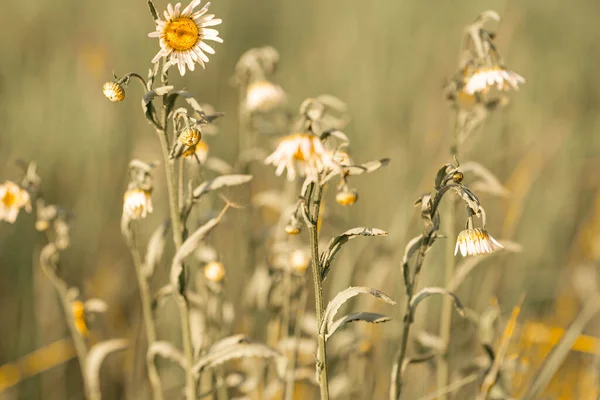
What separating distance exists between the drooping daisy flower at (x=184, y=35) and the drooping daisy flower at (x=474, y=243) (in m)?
0.96

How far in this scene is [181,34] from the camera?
210 centimetres

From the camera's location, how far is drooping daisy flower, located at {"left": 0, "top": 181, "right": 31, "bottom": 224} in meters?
2.60

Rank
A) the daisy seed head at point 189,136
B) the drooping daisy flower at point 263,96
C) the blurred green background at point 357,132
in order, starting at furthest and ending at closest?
the blurred green background at point 357,132 < the drooping daisy flower at point 263,96 < the daisy seed head at point 189,136

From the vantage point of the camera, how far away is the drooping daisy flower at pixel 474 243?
2020mm

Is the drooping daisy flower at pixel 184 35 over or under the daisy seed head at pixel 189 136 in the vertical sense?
over

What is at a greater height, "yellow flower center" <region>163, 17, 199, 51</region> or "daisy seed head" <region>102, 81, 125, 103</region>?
"yellow flower center" <region>163, 17, 199, 51</region>

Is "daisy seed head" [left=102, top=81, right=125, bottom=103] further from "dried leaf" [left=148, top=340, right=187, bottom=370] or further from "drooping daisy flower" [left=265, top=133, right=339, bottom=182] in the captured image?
"dried leaf" [left=148, top=340, right=187, bottom=370]

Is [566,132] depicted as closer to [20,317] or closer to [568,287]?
[568,287]

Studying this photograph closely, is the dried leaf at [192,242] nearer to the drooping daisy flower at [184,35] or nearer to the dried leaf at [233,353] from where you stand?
the dried leaf at [233,353]

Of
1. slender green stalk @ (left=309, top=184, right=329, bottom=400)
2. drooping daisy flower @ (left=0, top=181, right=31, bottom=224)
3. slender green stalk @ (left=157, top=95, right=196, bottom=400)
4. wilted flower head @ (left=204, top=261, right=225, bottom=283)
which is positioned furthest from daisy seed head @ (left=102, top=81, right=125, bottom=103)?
wilted flower head @ (left=204, top=261, right=225, bottom=283)

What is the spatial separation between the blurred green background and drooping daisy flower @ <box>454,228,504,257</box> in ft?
3.60

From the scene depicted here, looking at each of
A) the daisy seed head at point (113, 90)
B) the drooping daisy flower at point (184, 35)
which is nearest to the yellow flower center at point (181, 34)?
the drooping daisy flower at point (184, 35)

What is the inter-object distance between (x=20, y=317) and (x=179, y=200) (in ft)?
6.84

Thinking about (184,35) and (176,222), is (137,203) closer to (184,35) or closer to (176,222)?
(176,222)
